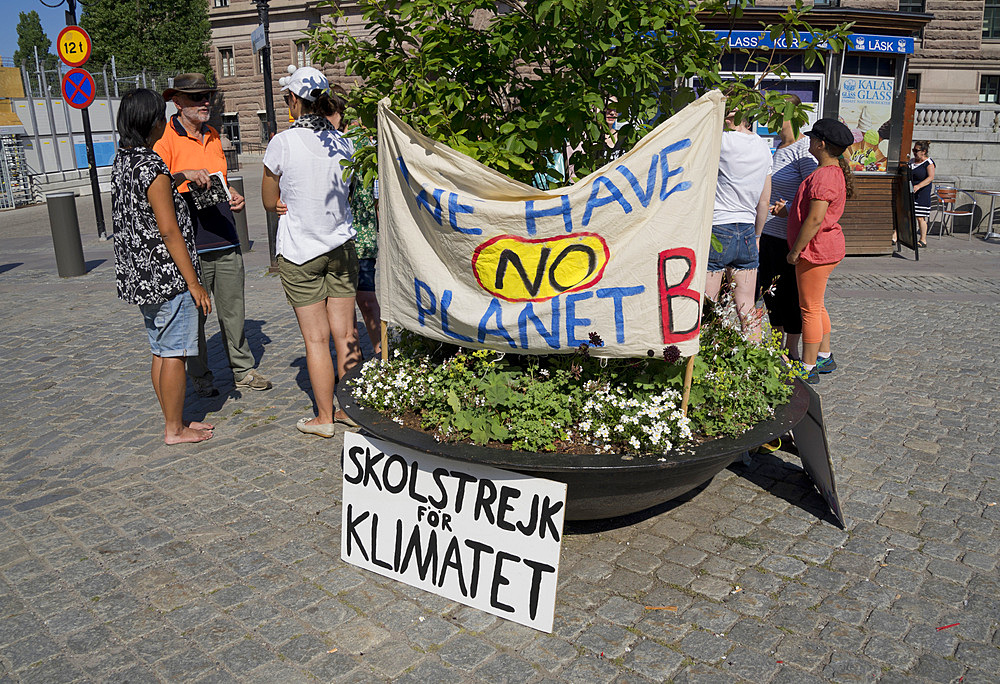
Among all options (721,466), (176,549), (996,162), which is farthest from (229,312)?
(996,162)

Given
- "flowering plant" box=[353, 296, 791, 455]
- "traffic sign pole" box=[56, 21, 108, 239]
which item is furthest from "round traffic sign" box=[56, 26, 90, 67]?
"flowering plant" box=[353, 296, 791, 455]

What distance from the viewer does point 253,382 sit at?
598cm

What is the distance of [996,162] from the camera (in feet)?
58.9

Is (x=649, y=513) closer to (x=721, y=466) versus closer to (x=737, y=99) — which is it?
(x=721, y=466)

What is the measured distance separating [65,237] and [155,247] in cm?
712

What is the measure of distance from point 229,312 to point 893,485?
4.50 m

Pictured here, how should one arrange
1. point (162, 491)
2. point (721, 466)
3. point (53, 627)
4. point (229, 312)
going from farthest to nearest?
point (229, 312)
point (162, 491)
point (721, 466)
point (53, 627)

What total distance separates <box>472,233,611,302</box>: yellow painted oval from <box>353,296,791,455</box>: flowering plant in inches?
10.4

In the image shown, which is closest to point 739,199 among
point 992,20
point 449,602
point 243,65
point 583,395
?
point 583,395

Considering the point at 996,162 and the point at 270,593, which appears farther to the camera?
the point at 996,162

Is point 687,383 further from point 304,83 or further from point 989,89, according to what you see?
point 989,89

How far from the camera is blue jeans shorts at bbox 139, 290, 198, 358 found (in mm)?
4738

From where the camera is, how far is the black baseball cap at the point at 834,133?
17.2 ft

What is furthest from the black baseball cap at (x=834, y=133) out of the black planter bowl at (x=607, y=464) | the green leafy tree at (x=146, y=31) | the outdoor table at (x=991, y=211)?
the green leafy tree at (x=146, y=31)
